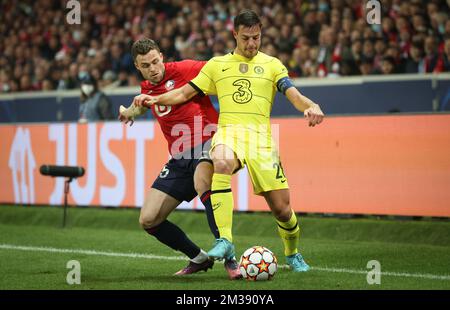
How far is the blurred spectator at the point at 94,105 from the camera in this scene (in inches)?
591

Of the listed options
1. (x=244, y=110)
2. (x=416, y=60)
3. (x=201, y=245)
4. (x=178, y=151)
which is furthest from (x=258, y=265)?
(x=416, y=60)

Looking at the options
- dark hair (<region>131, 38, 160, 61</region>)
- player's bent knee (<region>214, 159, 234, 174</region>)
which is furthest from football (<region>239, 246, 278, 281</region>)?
dark hair (<region>131, 38, 160, 61</region>)

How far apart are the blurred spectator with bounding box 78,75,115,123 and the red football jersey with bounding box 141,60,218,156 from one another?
6.76 m

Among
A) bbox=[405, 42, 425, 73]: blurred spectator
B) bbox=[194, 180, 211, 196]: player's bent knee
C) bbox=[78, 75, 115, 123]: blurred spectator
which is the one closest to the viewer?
bbox=[194, 180, 211, 196]: player's bent knee

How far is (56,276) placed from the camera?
791 centimetres

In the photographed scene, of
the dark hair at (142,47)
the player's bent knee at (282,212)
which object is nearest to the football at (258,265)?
the player's bent knee at (282,212)

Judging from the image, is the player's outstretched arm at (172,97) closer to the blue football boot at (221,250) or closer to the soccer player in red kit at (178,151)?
the soccer player in red kit at (178,151)

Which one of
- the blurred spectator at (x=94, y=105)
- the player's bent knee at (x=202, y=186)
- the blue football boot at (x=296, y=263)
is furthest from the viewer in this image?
the blurred spectator at (x=94, y=105)

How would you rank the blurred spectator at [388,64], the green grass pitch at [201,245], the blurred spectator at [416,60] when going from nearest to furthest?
the green grass pitch at [201,245] → the blurred spectator at [388,64] → the blurred spectator at [416,60]

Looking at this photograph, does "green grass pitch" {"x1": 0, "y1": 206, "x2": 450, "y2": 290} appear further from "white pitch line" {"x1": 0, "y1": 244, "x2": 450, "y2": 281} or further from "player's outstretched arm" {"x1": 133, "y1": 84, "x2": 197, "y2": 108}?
"player's outstretched arm" {"x1": 133, "y1": 84, "x2": 197, "y2": 108}

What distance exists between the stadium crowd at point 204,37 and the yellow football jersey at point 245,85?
229 inches

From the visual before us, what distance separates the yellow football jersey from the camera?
7.57 metres

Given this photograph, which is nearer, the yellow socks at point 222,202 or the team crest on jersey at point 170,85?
the yellow socks at point 222,202
